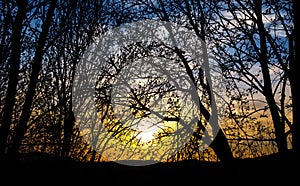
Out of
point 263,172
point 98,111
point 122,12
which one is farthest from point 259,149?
point 122,12

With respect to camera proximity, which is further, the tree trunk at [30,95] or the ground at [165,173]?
the ground at [165,173]

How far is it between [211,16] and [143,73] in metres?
2.72

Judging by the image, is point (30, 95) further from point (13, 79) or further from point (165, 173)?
point (165, 173)

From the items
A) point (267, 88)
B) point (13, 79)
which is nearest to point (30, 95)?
point (13, 79)

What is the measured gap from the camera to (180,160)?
8391 mm

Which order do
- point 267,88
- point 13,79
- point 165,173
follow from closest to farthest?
point 13,79 → point 267,88 → point 165,173

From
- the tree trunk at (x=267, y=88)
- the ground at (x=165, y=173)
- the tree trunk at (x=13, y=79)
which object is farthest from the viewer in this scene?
the ground at (x=165, y=173)

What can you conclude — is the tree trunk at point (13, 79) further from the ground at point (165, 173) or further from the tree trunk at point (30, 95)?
the ground at point (165, 173)

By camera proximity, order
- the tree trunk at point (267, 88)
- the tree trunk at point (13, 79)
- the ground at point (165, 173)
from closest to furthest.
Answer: the tree trunk at point (13, 79) < the tree trunk at point (267, 88) < the ground at point (165, 173)

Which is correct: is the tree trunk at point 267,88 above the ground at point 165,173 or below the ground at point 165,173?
above

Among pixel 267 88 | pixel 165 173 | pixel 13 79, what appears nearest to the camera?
pixel 13 79

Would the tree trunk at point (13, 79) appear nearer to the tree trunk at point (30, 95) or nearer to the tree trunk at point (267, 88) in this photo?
the tree trunk at point (30, 95)

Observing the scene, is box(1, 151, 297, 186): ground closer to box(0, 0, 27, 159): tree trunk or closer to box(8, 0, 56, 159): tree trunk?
box(8, 0, 56, 159): tree trunk

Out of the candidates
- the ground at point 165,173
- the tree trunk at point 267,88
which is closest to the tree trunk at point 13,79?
the ground at point 165,173
